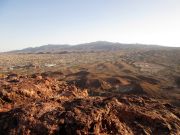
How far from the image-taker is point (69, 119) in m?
9.27

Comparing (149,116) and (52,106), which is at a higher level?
(52,106)

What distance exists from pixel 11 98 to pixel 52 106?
392 cm

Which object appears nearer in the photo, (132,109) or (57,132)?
(57,132)

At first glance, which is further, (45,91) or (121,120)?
(45,91)

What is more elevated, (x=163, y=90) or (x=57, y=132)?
(x=57, y=132)

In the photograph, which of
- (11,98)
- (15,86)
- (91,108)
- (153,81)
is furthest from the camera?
(153,81)

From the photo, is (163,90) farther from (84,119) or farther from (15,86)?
(84,119)

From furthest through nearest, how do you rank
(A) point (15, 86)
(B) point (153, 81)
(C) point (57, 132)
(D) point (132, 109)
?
(B) point (153, 81)
(A) point (15, 86)
(D) point (132, 109)
(C) point (57, 132)

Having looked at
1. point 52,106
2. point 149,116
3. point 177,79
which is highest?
point 52,106

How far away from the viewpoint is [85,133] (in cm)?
896

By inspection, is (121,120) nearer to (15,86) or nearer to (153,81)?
(15,86)

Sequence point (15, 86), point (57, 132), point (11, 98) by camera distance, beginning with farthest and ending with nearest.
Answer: point (15, 86) < point (11, 98) < point (57, 132)

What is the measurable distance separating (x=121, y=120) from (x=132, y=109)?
82 cm

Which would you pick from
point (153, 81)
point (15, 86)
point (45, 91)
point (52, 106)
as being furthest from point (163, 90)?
point (52, 106)
